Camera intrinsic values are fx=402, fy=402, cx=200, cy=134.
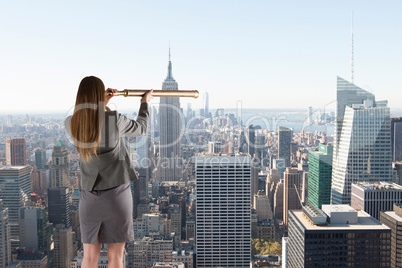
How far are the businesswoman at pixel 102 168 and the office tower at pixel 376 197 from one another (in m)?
10.8

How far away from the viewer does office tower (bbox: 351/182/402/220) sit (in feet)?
36.0

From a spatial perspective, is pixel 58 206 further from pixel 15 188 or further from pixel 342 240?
pixel 342 240

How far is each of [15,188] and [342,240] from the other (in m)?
7.91

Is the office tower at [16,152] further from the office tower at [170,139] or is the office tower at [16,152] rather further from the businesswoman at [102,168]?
the businesswoman at [102,168]

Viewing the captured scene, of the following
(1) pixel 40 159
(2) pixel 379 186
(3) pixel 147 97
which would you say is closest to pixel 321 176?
(2) pixel 379 186

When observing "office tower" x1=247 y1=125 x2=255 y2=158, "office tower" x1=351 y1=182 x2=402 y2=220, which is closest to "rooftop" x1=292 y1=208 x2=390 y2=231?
"office tower" x1=247 y1=125 x2=255 y2=158

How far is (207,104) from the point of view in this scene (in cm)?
905

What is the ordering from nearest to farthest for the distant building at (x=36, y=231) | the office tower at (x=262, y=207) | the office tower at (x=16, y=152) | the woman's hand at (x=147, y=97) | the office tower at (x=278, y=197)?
the woman's hand at (x=147, y=97) < the office tower at (x=16, y=152) < the distant building at (x=36, y=231) < the office tower at (x=262, y=207) < the office tower at (x=278, y=197)

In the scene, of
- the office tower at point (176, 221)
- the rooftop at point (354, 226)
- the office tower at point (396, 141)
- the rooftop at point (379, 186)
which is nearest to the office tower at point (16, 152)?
the office tower at point (176, 221)

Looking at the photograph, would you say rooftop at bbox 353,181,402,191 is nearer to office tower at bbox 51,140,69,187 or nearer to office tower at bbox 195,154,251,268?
office tower at bbox 195,154,251,268

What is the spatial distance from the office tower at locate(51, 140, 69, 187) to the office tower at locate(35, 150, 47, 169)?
11.1 inches

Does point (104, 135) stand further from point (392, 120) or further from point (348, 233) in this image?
point (392, 120)

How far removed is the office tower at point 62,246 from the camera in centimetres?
849

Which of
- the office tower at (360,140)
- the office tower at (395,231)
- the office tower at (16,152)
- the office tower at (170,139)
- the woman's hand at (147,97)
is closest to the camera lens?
the woman's hand at (147,97)
